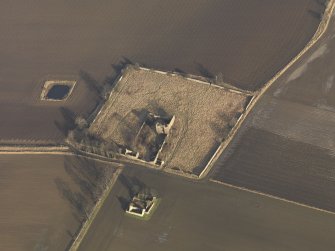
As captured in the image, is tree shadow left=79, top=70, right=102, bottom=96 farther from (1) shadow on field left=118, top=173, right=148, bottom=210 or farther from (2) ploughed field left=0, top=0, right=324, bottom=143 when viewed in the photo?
(1) shadow on field left=118, top=173, right=148, bottom=210

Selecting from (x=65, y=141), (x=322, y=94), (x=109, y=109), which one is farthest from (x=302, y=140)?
(x=65, y=141)

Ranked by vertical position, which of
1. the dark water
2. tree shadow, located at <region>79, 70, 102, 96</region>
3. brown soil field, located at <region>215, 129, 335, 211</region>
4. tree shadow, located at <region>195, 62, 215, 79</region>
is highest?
tree shadow, located at <region>195, 62, 215, 79</region>

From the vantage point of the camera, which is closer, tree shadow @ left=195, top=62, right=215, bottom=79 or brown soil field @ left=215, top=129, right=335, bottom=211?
brown soil field @ left=215, top=129, right=335, bottom=211

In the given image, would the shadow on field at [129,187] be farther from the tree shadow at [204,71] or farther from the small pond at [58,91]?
the tree shadow at [204,71]

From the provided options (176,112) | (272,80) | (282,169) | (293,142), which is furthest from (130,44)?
(282,169)

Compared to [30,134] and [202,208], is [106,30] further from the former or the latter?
[202,208]

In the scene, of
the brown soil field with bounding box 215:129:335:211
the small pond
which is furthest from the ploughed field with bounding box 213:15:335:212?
the small pond

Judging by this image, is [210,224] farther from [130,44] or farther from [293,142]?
[130,44]
